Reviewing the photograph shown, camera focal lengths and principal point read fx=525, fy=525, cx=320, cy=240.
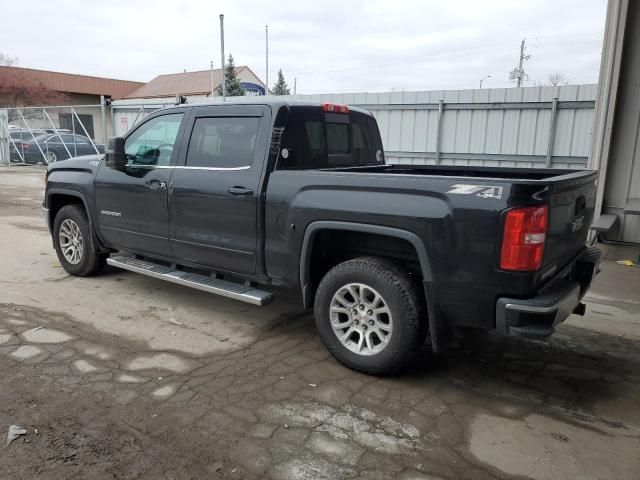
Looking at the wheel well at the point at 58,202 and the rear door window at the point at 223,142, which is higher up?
the rear door window at the point at 223,142

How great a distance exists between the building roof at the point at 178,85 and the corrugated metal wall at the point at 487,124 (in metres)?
33.0

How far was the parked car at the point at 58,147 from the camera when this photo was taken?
20.1 metres

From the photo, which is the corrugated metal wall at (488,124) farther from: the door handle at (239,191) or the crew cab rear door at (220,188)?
the door handle at (239,191)

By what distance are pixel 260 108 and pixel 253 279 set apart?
145cm

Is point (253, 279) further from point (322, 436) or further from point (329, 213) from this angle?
point (322, 436)

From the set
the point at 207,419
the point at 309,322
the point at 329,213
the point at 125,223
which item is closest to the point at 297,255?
the point at 329,213

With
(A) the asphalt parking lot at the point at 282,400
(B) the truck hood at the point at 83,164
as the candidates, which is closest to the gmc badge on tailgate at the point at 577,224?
(A) the asphalt parking lot at the point at 282,400

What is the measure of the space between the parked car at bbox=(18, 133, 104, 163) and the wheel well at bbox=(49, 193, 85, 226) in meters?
14.4

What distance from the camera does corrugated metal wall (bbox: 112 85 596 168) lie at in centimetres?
962

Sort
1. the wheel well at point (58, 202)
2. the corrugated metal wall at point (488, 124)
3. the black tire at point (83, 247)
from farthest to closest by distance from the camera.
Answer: the corrugated metal wall at point (488, 124) < the wheel well at point (58, 202) < the black tire at point (83, 247)

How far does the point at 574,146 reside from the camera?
9648mm

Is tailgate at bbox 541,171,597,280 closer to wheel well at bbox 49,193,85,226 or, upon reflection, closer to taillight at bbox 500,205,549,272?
taillight at bbox 500,205,549,272

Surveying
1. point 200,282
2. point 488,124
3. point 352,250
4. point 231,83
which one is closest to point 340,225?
point 352,250

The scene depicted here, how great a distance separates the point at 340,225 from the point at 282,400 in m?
1.25
